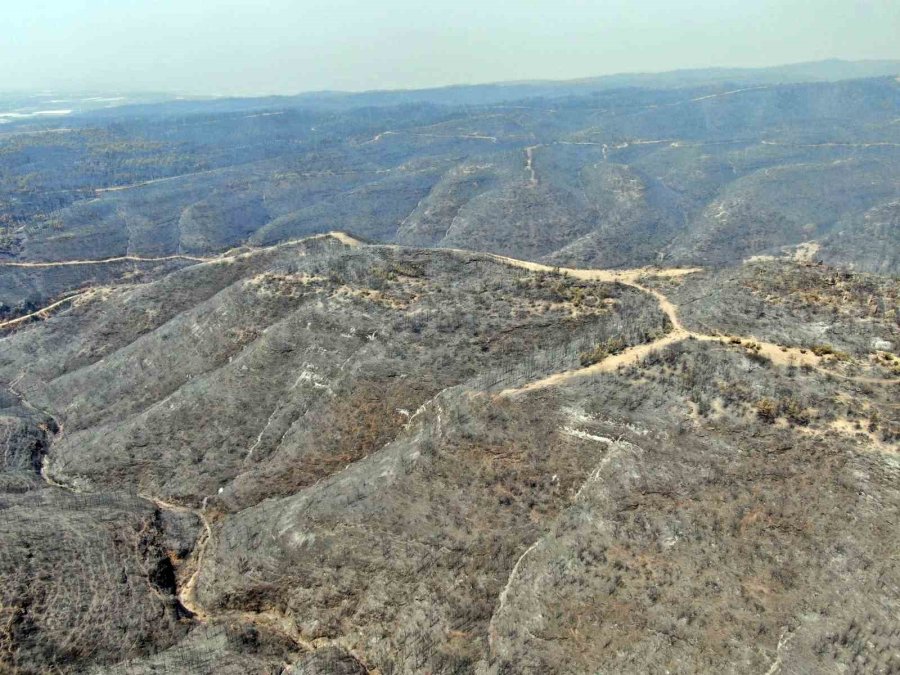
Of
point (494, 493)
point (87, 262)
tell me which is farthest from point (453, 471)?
point (87, 262)

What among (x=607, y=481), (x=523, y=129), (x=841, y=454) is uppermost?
(x=523, y=129)

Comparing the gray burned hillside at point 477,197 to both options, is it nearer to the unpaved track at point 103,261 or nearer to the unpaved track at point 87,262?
the unpaved track at point 103,261

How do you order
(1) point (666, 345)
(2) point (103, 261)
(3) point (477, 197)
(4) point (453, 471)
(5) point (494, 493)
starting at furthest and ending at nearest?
1. (3) point (477, 197)
2. (2) point (103, 261)
3. (1) point (666, 345)
4. (4) point (453, 471)
5. (5) point (494, 493)

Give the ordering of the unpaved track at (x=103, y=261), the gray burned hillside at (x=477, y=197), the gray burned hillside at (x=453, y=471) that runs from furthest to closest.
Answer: the gray burned hillside at (x=477, y=197) < the unpaved track at (x=103, y=261) < the gray burned hillside at (x=453, y=471)

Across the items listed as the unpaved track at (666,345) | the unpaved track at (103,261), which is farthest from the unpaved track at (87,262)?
the unpaved track at (666,345)

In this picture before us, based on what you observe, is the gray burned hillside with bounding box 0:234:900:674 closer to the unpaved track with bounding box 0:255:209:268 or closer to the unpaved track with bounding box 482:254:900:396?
the unpaved track with bounding box 482:254:900:396

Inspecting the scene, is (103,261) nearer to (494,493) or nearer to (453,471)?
(453,471)

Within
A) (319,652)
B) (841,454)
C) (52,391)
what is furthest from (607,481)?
(52,391)

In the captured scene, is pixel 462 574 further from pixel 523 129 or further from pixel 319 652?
pixel 523 129
